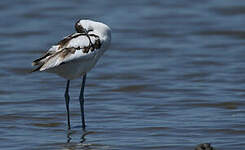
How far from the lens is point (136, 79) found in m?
11.4

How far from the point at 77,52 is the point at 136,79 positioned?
3.36 m

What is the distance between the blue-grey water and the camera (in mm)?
8117

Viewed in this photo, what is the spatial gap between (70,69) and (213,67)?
435 centimetres

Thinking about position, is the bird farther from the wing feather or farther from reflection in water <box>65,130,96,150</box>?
reflection in water <box>65,130,96,150</box>

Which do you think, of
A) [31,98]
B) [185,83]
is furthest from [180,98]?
[31,98]

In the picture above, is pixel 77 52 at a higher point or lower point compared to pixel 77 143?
higher

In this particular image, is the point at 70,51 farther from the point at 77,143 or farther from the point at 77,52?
the point at 77,143

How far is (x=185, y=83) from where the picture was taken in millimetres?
11109

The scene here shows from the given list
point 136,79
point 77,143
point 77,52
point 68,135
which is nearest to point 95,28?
point 77,52

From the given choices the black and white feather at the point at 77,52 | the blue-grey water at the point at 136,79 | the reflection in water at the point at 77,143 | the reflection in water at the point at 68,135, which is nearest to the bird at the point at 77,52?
the black and white feather at the point at 77,52

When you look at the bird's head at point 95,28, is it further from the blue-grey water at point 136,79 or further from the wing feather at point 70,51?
the blue-grey water at point 136,79

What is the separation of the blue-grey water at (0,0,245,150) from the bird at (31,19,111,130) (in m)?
0.71

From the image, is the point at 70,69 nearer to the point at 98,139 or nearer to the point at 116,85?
the point at 98,139

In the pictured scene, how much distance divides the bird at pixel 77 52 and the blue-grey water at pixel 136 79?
0.71m
